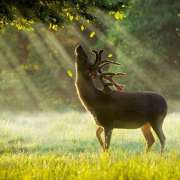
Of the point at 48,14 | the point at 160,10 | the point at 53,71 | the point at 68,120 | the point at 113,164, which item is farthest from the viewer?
the point at 53,71

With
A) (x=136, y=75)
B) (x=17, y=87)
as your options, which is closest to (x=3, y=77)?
(x=17, y=87)

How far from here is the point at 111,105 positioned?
460 inches

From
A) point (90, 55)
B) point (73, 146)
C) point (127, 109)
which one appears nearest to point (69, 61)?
point (90, 55)

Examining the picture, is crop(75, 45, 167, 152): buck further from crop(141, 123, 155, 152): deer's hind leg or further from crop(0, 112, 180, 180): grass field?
crop(0, 112, 180, 180): grass field

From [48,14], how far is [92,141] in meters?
7.21

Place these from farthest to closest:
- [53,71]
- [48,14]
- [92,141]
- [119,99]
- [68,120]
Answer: [53,71], [68,120], [92,141], [119,99], [48,14]

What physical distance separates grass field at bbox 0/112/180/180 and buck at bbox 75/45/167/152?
1.87ft

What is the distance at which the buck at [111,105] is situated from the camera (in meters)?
11.2

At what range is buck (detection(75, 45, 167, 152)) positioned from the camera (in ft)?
36.8

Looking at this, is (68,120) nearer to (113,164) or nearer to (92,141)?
(92,141)

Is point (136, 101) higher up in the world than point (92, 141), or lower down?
higher up

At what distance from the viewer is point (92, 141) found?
16.8m

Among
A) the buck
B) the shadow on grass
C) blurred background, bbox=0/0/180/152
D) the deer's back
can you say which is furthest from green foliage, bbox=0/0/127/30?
the shadow on grass

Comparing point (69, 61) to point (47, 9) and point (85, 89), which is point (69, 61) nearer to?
point (85, 89)
